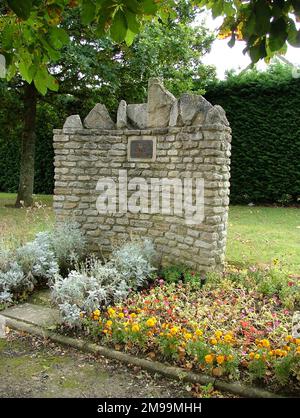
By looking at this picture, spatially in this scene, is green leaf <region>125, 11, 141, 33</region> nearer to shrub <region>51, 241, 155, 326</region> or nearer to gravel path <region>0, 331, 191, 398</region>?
gravel path <region>0, 331, 191, 398</region>

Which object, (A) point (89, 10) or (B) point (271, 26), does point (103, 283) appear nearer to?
(A) point (89, 10)

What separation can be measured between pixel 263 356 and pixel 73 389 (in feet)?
4.87

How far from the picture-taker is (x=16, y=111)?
12.9 metres

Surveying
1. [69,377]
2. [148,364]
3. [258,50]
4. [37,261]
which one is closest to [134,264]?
[37,261]

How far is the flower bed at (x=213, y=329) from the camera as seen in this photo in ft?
10.5

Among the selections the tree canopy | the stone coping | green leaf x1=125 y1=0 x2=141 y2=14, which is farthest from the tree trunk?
green leaf x1=125 y1=0 x2=141 y2=14

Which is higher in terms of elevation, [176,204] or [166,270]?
[176,204]

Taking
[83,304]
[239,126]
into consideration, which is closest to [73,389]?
[83,304]

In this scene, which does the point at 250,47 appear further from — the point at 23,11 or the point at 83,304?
the point at 83,304

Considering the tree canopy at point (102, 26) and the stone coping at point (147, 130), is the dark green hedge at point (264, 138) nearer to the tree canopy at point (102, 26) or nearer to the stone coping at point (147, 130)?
the stone coping at point (147, 130)
